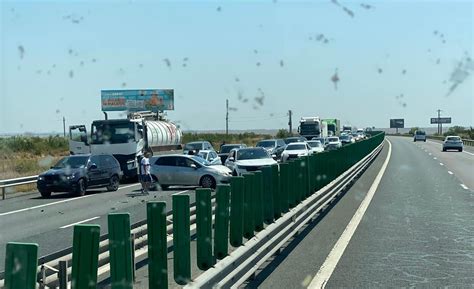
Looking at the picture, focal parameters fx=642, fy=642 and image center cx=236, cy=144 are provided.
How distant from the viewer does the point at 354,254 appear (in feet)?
33.5

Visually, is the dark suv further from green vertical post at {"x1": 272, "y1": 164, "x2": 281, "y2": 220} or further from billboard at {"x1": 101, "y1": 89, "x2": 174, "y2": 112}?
billboard at {"x1": 101, "y1": 89, "x2": 174, "y2": 112}

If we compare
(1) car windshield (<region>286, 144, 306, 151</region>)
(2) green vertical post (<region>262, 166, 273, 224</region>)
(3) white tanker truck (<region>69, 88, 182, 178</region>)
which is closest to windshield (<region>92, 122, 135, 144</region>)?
(3) white tanker truck (<region>69, 88, 182, 178</region>)

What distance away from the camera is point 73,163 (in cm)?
2611

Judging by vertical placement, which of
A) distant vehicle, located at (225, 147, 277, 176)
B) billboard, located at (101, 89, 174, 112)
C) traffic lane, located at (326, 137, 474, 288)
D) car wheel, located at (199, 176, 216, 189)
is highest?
billboard, located at (101, 89, 174, 112)

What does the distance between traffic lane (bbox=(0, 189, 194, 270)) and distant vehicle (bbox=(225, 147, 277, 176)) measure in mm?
5788

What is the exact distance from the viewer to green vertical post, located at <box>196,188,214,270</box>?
23.9 feet

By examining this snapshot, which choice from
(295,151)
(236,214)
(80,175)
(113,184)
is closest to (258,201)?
(236,214)

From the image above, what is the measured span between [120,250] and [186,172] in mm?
21750

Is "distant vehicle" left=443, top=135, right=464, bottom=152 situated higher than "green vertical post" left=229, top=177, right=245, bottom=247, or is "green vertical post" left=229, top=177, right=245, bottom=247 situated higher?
"green vertical post" left=229, top=177, right=245, bottom=247

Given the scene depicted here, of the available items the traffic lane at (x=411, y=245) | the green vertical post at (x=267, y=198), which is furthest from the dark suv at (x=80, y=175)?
the green vertical post at (x=267, y=198)

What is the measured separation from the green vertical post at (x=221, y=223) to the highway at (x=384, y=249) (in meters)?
0.69

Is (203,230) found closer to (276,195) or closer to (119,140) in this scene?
(276,195)

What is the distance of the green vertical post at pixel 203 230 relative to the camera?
7277 mm

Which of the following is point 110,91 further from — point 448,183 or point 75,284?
point 75,284
